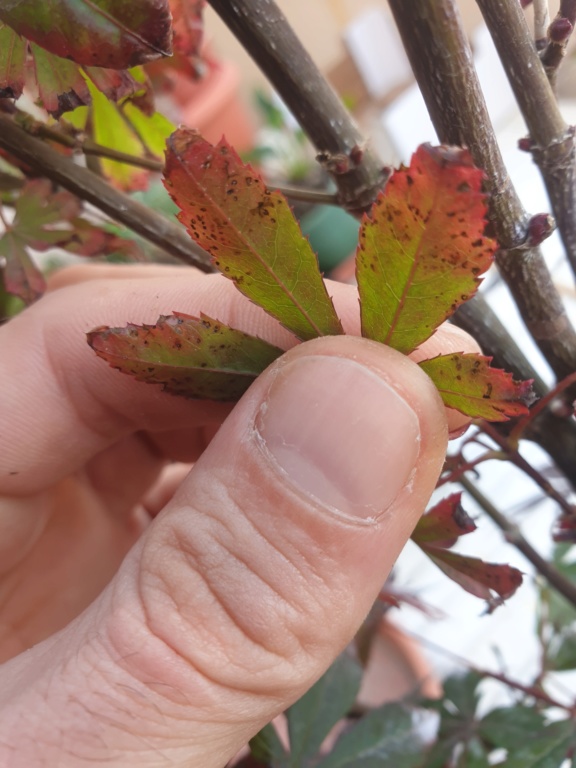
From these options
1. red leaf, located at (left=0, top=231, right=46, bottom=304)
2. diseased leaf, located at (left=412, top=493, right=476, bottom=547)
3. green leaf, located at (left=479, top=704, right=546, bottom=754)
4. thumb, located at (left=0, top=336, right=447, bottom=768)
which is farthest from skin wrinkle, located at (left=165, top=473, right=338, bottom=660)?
green leaf, located at (left=479, top=704, right=546, bottom=754)

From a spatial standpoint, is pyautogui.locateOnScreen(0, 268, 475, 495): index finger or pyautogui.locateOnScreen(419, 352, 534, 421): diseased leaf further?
pyautogui.locateOnScreen(0, 268, 475, 495): index finger

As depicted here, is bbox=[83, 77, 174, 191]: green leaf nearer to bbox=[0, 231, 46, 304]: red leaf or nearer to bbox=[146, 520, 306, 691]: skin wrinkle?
bbox=[0, 231, 46, 304]: red leaf

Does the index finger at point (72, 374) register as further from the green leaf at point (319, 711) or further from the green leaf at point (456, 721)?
the green leaf at point (456, 721)

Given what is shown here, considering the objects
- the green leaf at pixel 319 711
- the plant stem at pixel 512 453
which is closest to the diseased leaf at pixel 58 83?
the plant stem at pixel 512 453

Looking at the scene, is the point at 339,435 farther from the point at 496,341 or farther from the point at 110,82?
the point at 110,82

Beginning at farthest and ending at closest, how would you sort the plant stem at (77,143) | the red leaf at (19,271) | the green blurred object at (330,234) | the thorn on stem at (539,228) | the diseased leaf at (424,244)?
the green blurred object at (330,234) < the red leaf at (19,271) < the plant stem at (77,143) < the thorn on stem at (539,228) < the diseased leaf at (424,244)

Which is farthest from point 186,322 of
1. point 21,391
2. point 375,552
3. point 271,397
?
point 21,391
